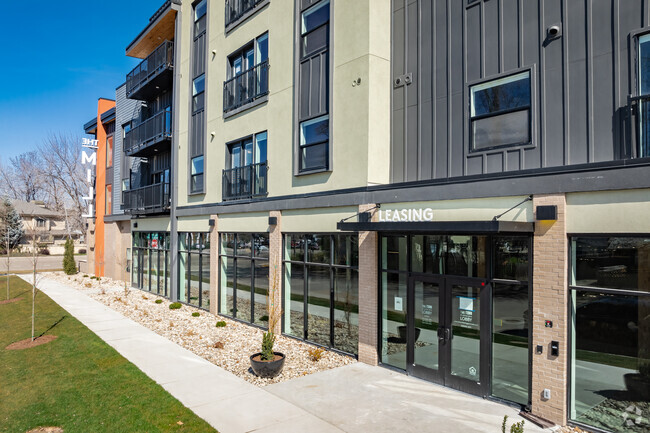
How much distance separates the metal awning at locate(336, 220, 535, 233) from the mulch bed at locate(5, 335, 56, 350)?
10.7 m

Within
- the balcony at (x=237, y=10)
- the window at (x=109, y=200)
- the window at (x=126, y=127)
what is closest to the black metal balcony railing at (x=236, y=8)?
the balcony at (x=237, y=10)

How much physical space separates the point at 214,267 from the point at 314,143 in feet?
27.1

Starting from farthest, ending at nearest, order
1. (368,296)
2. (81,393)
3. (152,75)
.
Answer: (152,75) → (368,296) → (81,393)

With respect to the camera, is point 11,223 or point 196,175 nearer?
point 196,175

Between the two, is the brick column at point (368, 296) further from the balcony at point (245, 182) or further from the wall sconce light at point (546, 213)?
the balcony at point (245, 182)

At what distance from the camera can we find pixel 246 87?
655 inches

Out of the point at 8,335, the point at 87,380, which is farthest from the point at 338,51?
the point at 8,335

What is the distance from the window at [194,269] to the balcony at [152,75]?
8.68 metres

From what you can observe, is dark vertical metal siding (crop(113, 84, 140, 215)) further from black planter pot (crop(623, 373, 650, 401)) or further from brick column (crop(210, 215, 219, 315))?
black planter pot (crop(623, 373, 650, 401))

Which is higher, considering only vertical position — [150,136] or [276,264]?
[150,136]

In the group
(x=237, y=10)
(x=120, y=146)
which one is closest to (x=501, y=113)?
Result: (x=237, y=10)

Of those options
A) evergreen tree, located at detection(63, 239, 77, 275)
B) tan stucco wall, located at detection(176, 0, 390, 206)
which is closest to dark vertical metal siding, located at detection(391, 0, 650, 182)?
tan stucco wall, located at detection(176, 0, 390, 206)

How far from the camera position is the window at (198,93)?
20.0 m

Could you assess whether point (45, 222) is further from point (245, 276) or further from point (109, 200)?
point (245, 276)
